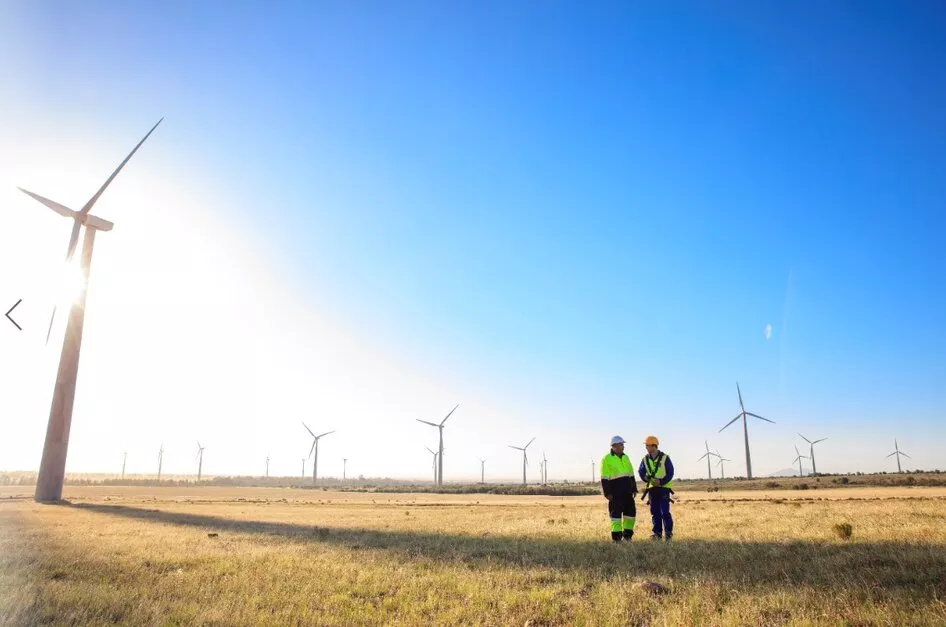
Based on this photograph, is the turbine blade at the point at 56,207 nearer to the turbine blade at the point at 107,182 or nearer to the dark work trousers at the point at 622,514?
the turbine blade at the point at 107,182

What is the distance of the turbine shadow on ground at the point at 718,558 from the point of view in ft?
29.3

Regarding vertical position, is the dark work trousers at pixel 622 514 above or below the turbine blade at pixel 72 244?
below

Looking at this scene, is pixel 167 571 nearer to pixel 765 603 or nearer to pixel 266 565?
pixel 266 565

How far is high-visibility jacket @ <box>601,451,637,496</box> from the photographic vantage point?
15523 mm

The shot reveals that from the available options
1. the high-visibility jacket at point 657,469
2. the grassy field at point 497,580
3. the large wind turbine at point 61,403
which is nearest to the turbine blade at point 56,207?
the large wind turbine at point 61,403

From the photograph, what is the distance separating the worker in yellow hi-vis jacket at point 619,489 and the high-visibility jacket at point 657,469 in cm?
36

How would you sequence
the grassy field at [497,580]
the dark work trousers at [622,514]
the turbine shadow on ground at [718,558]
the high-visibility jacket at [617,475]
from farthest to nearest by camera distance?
the high-visibility jacket at [617,475] → the dark work trousers at [622,514] → the turbine shadow on ground at [718,558] → the grassy field at [497,580]

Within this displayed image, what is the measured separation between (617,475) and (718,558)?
4517 mm

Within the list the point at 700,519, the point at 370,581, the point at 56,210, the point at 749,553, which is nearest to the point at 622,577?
the point at 749,553

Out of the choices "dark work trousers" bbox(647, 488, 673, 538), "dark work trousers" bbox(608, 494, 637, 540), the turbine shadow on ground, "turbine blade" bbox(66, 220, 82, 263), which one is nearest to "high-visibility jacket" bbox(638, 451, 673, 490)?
"dark work trousers" bbox(647, 488, 673, 538)

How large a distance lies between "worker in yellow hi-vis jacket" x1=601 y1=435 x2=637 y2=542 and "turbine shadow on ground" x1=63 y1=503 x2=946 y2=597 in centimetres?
72

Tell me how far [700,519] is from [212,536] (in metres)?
17.4

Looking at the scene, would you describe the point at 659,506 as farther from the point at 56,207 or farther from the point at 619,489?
the point at 56,207

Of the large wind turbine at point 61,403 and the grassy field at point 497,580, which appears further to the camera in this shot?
the large wind turbine at point 61,403
